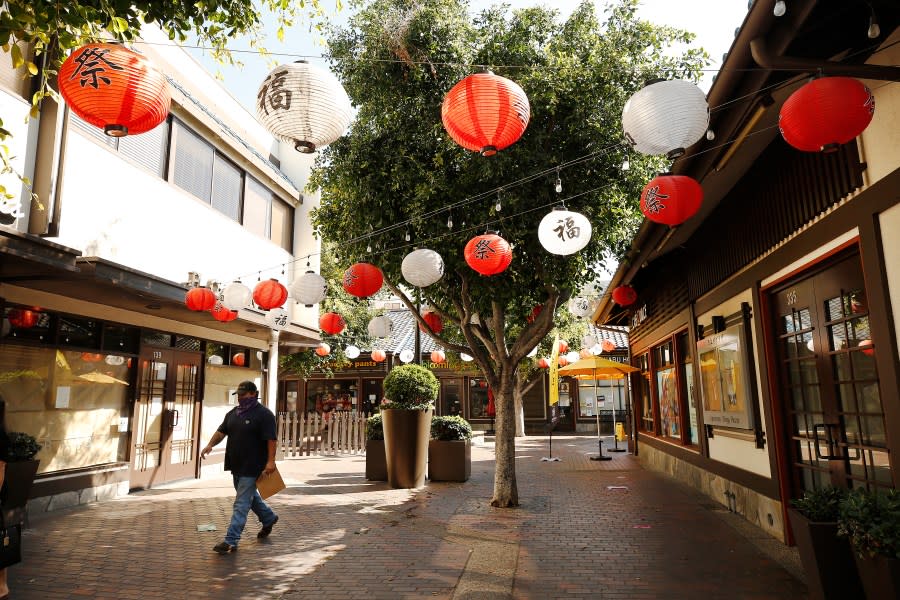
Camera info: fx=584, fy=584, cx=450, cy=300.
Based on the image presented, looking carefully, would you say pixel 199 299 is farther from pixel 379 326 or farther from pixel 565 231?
pixel 565 231

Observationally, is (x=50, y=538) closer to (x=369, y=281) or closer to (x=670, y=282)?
(x=369, y=281)

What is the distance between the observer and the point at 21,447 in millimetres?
6824

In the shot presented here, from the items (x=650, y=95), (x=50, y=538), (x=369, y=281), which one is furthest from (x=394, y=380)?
(x=650, y=95)

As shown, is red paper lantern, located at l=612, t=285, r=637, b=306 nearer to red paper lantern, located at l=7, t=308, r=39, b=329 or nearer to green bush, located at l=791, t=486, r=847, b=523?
green bush, located at l=791, t=486, r=847, b=523

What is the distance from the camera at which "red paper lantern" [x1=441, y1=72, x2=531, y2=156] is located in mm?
4656

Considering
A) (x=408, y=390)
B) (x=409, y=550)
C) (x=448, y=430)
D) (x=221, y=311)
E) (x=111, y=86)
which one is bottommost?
(x=409, y=550)

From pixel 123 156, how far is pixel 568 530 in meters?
8.66

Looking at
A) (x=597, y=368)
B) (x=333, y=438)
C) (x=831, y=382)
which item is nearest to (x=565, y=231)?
(x=831, y=382)

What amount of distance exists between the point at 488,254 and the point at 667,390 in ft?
23.9

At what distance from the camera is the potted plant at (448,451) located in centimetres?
1130

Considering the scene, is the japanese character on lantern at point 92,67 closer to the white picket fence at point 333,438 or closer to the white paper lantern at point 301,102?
the white paper lantern at point 301,102

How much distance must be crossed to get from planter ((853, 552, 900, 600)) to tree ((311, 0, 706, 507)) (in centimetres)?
519

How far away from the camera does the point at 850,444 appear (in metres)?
5.04

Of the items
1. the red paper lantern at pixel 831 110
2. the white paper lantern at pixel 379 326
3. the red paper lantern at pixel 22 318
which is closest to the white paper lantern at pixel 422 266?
the white paper lantern at pixel 379 326
